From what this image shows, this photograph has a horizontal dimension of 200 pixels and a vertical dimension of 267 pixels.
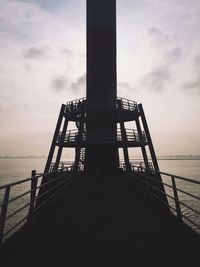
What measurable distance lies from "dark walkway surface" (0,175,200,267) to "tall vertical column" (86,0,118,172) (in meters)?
16.8

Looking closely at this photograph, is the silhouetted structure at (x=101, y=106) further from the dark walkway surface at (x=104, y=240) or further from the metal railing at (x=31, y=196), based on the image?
the dark walkway surface at (x=104, y=240)

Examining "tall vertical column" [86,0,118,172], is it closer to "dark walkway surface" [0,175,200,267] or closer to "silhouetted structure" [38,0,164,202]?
"silhouetted structure" [38,0,164,202]

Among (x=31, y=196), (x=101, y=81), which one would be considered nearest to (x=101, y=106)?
(x=101, y=81)

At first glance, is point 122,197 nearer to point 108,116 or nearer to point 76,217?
point 76,217

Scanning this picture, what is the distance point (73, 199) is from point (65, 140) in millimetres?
14410

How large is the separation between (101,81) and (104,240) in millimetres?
21882

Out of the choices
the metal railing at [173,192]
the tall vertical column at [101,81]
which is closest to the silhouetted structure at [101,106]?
the tall vertical column at [101,81]

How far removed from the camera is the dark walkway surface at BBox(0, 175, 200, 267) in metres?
4.33

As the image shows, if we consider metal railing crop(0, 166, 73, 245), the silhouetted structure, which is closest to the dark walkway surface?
metal railing crop(0, 166, 73, 245)

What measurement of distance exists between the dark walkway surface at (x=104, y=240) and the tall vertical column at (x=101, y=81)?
16.8 metres

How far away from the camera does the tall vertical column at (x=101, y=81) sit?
2533 cm

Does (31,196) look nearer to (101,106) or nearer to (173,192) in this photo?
(173,192)

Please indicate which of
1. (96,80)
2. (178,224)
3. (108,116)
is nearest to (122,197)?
(178,224)

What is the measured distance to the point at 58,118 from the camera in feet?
78.8
